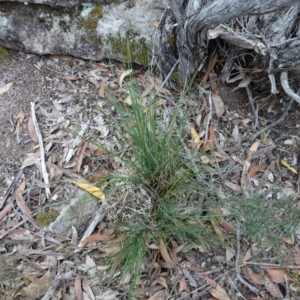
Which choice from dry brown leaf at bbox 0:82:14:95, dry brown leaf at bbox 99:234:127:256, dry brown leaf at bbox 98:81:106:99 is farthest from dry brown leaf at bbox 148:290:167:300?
dry brown leaf at bbox 0:82:14:95

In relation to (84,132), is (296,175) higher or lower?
lower

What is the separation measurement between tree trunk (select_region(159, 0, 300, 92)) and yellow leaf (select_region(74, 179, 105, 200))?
66 centimetres

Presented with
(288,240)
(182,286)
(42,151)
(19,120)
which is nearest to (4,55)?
(19,120)

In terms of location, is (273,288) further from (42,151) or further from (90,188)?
(42,151)

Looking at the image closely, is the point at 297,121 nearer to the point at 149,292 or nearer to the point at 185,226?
the point at 185,226

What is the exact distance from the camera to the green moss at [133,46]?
2.11m

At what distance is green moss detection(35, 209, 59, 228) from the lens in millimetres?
1805

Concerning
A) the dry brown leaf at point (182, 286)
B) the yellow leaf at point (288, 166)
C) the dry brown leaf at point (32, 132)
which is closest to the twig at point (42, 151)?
the dry brown leaf at point (32, 132)

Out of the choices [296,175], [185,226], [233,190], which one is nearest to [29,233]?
[185,226]

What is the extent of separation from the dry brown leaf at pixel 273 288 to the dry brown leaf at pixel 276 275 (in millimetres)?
18

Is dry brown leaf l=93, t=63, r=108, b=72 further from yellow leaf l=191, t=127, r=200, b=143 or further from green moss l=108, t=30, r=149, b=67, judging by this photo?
yellow leaf l=191, t=127, r=200, b=143

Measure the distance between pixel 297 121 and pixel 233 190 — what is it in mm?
561

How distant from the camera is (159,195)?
177 centimetres

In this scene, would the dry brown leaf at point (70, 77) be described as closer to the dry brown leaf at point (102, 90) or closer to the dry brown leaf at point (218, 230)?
the dry brown leaf at point (102, 90)
